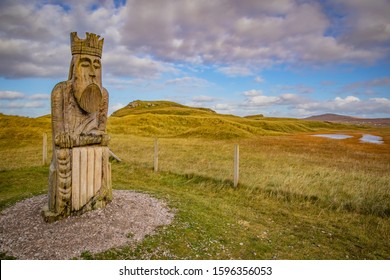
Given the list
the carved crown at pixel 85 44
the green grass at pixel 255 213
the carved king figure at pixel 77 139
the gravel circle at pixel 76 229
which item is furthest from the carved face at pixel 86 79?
the green grass at pixel 255 213

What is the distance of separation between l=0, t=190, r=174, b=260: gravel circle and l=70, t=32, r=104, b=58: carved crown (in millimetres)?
4405

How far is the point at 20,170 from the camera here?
16.2 metres

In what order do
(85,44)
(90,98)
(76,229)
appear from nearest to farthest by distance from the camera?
(76,229)
(85,44)
(90,98)

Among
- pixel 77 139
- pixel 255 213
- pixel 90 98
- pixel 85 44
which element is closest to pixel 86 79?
pixel 90 98

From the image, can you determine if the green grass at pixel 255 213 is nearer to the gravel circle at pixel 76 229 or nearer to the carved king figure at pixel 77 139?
the gravel circle at pixel 76 229

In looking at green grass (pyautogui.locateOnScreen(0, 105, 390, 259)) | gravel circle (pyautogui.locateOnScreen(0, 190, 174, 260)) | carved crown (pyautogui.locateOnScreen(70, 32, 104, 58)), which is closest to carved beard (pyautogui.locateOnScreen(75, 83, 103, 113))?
carved crown (pyautogui.locateOnScreen(70, 32, 104, 58))

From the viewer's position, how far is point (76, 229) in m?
7.11

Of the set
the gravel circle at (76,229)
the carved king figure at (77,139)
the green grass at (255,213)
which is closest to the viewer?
the gravel circle at (76,229)

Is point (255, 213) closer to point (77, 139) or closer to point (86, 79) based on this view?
point (77, 139)

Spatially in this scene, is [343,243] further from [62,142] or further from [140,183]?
[140,183]

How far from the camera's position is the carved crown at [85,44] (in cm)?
763

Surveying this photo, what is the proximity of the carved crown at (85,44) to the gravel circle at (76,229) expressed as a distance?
4405mm

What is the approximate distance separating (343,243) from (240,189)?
18.3 feet

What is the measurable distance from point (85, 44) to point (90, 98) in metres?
1.44
